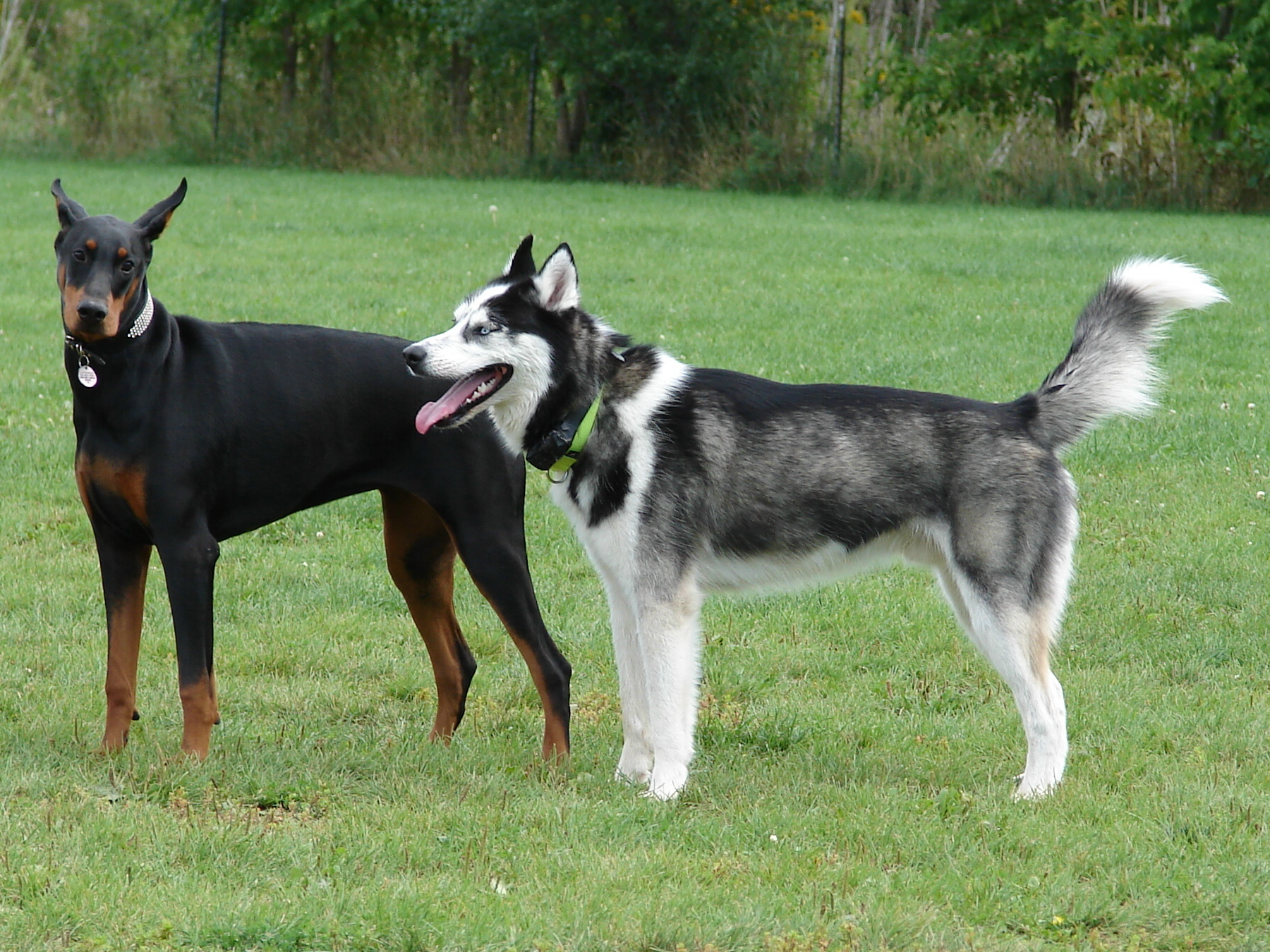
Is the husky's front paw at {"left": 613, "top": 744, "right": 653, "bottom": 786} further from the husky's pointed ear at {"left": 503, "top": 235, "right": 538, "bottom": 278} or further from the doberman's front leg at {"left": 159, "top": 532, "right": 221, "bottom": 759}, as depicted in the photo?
the husky's pointed ear at {"left": 503, "top": 235, "right": 538, "bottom": 278}

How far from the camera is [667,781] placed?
4.50m

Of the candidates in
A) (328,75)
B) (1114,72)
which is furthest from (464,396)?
(328,75)

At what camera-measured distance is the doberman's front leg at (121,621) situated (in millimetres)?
4508

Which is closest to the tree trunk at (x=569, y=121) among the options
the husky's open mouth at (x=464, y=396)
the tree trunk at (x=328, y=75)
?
the tree trunk at (x=328, y=75)

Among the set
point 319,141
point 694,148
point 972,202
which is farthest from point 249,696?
point 319,141

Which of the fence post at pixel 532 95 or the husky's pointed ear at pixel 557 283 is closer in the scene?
the husky's pointed ear at pixel 557 283

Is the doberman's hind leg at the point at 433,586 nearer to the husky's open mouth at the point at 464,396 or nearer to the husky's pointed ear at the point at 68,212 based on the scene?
the husky's open mouth at the point at 464,396

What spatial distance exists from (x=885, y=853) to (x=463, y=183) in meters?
20.9

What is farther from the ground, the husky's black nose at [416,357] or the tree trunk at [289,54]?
the tree trunk at [289,54]

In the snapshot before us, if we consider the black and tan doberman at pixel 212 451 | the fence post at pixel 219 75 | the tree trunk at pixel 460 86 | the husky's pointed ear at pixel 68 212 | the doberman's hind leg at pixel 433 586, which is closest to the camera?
the black and tan doberman at pixel 212 451

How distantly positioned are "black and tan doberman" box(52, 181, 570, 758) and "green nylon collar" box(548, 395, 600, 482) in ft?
0.83

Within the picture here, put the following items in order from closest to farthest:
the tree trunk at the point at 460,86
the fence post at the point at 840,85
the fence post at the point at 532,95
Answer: the fence post at the point at 840,85, the fence post at the point at 532,95, the tree trunk at the point at 460,86

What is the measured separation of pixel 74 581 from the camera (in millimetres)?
6441

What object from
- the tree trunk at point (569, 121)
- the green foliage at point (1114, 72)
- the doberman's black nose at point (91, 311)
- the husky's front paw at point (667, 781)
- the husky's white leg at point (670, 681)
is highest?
the green foliage at point (1114, 72)
